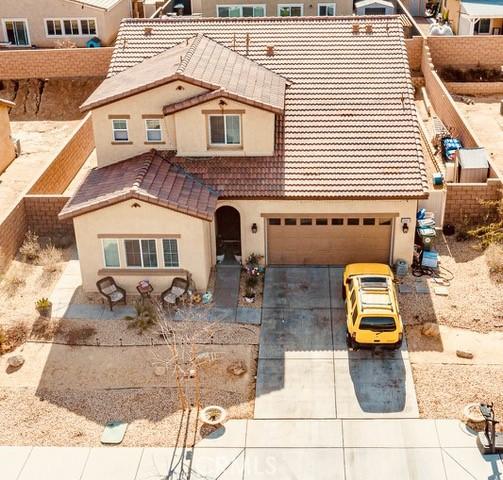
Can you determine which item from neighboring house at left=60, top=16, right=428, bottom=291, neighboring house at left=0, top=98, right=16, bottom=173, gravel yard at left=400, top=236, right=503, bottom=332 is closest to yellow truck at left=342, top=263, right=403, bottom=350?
gravel yard at left=400, top=236, right=503, bottom=332

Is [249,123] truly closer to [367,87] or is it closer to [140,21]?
[367,87]

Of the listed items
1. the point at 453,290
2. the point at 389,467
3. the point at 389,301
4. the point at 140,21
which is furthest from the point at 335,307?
the point at 140,21

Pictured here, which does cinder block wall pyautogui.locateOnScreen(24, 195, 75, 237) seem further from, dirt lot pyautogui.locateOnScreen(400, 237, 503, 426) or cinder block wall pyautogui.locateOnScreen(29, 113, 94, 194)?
dirt lot pyautogui.locateOnScreen(400, 237, 503, 426)

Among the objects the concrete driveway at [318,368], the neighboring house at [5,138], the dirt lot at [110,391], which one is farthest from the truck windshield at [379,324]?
the neighboring house at [5,138]

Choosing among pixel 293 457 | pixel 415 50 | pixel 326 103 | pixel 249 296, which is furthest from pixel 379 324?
pixel 415 50

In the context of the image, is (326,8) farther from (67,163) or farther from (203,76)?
(203,76)

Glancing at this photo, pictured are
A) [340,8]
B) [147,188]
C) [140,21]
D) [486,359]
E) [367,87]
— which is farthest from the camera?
[340,8]
